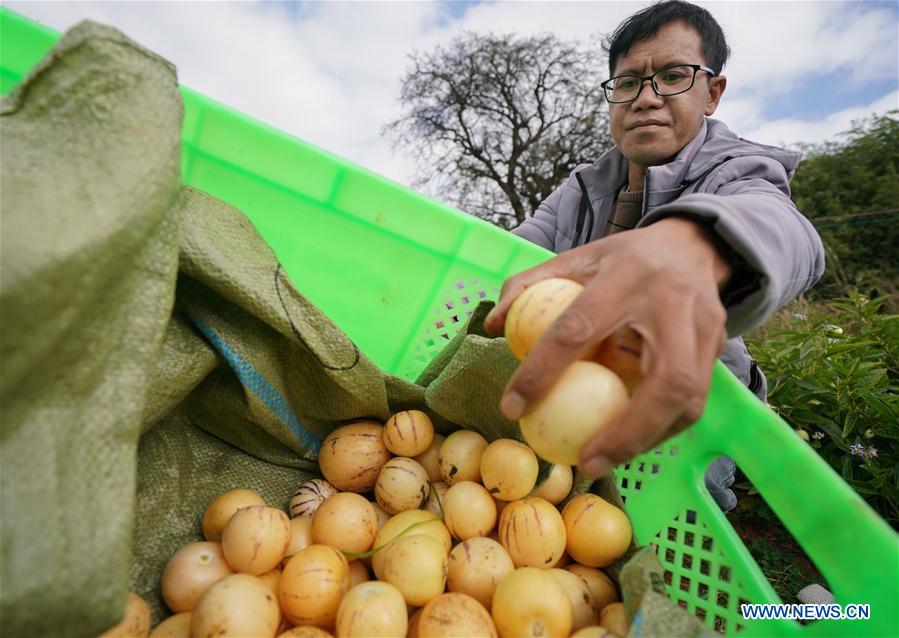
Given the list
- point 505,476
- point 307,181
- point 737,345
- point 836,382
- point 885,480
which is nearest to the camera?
point 505,476

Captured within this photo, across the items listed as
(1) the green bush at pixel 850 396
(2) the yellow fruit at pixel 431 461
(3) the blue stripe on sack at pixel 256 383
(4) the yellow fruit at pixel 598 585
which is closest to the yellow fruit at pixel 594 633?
(4) the yellow fruit at pixel 598 585

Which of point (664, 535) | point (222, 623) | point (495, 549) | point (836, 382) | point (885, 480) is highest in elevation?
point (836, 382)

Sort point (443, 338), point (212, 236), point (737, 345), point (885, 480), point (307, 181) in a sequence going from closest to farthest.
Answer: point (212, 236) < point (307, 181) < point (443, 338) < point (737, 345) < point (885, 480)

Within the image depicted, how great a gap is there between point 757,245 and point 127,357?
98cm

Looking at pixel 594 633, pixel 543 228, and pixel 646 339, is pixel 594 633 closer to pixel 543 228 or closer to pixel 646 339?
pixel 646 339

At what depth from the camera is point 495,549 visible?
1075 millimetres

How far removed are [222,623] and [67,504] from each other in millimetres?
337

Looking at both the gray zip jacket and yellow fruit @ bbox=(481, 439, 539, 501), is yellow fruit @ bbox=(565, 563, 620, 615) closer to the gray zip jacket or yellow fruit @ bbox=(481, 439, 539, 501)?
yellow fruit @ bbox=(481, 439, 539, 501)

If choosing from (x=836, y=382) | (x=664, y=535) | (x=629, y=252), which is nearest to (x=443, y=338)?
(x=664, y=535)

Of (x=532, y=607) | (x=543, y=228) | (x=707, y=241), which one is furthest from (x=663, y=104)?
(x=532, y=607)

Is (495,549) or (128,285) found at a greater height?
(128,285)

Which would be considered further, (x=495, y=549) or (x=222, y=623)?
(x=495, y=549)

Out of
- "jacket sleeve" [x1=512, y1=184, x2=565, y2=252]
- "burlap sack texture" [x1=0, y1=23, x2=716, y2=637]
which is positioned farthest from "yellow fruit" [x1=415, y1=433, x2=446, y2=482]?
"jacket sleeve" [x1=512, y1=184, x2=565, y2=252]

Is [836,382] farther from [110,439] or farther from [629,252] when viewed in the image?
[110,439]
